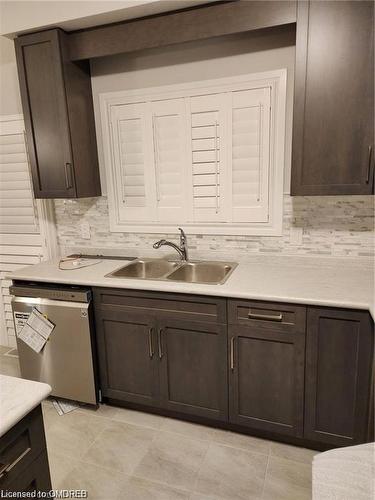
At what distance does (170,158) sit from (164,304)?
3.62 ft

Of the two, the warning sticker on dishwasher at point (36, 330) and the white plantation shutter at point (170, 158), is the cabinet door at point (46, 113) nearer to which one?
the white plantation shutter at point (170, 158)

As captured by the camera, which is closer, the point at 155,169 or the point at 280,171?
the point at 280,171

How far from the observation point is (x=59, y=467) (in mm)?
1858

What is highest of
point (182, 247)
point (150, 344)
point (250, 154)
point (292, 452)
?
point (250, 154)

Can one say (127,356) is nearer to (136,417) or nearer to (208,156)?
(136,417)

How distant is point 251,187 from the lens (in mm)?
2309

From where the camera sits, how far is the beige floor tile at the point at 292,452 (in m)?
1.87

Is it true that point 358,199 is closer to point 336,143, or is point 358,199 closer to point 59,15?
point 336,143

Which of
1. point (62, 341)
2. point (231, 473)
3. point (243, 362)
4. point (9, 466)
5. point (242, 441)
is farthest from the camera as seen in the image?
point (62, 341)

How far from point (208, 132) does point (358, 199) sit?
3.52 ft

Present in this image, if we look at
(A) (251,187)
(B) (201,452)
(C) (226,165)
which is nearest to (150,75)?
(C) (226,165)

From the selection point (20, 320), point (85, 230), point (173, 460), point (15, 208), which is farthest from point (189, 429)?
point (15, 208)

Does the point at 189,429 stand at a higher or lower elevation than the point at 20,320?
lower

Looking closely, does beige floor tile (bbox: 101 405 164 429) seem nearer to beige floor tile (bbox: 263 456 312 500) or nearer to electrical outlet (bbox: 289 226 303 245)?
beige floor tile (bbox: 263 456 312 500)
